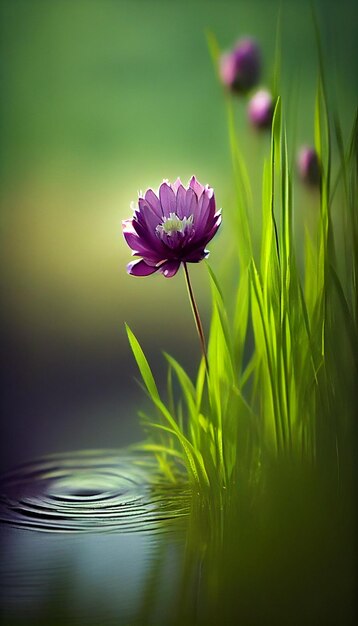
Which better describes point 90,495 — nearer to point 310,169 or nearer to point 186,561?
point 186,561

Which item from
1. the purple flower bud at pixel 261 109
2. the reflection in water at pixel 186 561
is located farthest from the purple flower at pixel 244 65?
the reflection in water at pixel 186 561

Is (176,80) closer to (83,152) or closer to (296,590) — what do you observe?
(83,152)

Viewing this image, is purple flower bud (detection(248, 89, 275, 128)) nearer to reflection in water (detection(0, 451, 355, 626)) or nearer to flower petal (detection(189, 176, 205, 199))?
flower petal (detection(189, 176, 205, 199))

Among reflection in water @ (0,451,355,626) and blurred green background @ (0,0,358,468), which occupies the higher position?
blurred green background @ (0,0,358,468)

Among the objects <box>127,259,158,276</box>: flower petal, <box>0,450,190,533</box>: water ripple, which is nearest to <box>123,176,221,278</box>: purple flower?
<box>127,259,158,276</box>: flower petal

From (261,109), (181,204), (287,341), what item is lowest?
(287,341)

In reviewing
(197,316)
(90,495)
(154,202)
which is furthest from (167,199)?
(90,495)
